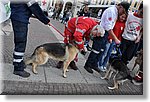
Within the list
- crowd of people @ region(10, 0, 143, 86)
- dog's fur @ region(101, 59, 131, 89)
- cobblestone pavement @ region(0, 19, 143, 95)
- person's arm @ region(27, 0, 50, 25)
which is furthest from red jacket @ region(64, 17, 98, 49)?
dog's fur @ region(101, 59, 131, 89)

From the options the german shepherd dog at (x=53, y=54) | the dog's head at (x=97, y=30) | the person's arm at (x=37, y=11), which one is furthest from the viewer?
the dog's head at (x=97, y=30)

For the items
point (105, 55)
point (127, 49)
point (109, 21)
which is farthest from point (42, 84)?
point (127, 49)

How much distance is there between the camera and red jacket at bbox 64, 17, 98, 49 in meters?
2.85

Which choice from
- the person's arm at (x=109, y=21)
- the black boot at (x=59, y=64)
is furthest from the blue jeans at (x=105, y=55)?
the black boot at (x=59, y=64)

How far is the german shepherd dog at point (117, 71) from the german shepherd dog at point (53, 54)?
1.72 ft

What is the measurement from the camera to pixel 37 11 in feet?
8.43

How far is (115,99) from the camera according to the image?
2.95 meters

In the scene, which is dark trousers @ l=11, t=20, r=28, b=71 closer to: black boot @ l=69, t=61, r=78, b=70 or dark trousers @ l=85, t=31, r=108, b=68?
black boot @ l=69, t=61, r=78, b=70

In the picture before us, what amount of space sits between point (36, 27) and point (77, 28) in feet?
1.55

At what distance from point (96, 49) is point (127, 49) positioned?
0.41m

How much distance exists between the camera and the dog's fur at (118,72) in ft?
10.1

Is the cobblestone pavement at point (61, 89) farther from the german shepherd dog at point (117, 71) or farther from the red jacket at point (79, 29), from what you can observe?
the red jacket at point (79, 29)

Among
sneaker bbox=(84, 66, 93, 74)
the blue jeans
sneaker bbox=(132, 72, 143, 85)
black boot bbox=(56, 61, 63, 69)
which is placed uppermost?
the blue jeans

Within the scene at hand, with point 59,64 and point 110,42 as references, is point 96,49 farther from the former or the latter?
point 59,64
